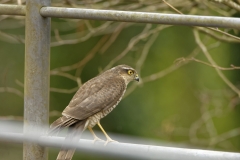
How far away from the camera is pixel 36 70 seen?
1957 millimetres

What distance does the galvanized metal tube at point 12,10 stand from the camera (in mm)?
2031

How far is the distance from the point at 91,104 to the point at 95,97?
0.08 m

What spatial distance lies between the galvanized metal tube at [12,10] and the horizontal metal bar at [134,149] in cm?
61

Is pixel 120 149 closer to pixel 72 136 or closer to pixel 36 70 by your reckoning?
pixel 36 70

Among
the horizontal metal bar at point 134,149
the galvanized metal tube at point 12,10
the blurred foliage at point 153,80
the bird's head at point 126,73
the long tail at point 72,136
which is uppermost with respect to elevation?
the blurred foliage at point 153,80

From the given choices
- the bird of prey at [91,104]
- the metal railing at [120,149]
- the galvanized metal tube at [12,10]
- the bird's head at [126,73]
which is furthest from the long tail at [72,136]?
the bird's head at [126,73]

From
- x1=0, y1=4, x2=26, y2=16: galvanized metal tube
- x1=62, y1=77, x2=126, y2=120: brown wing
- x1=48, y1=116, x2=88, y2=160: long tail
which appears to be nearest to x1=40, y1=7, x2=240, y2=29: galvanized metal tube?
x1=0, y1=4, x2=26, y2=16: galvanized metal tube

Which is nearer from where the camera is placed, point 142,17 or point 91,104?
point 142,17

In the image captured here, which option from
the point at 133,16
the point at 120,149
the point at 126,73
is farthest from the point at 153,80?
the point at 120,149

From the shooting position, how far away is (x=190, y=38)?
28.8 ft

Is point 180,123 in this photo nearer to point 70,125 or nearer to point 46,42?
point 70,125

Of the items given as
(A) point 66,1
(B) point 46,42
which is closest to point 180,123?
(A) point 66,1

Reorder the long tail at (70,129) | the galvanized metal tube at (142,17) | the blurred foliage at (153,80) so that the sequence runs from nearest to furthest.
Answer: the galvanized metal tube at (142,17) → the long tail at (70,129) → the blurred foliage at (153,80)

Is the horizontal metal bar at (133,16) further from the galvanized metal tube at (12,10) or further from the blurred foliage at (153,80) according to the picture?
the blurred foliage at (153,80)
